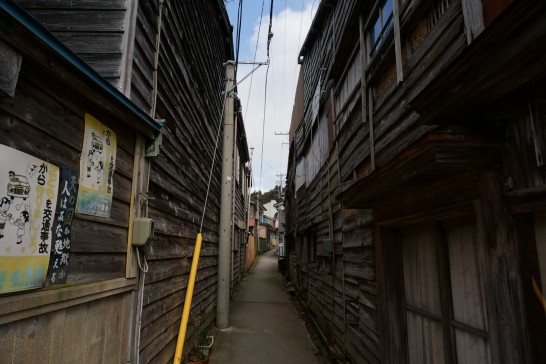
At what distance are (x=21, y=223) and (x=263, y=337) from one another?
6.40 m

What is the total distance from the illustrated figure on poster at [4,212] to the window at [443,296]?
317 cm

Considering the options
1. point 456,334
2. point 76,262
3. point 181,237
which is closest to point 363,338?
point 456,334

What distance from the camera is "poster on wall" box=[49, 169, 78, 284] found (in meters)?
2.30

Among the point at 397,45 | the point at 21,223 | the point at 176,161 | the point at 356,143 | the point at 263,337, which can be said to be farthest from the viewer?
the point at 263,337

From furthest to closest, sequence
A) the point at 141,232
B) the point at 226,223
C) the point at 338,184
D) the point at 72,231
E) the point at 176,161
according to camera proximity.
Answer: the point at 226,223 < the point at 338,184 < the point at 176,161 < the point at 141,232 < the point at 72,231

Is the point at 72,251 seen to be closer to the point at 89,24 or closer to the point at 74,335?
the point at 74,335

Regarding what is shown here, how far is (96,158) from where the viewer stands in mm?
2820

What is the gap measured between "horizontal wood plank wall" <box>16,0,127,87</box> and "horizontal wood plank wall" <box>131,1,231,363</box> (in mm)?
214

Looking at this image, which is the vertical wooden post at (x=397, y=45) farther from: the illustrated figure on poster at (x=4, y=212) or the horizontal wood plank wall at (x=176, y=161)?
the illustrated figure on poster at (x=4, y=212)

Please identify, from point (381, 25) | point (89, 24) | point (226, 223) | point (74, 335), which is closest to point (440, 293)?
point (74, 335)

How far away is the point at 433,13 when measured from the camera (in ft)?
10.6

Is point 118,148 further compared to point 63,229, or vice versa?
point 118,148

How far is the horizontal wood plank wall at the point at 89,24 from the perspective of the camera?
3.36 m

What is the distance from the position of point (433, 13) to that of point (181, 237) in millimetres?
4453
